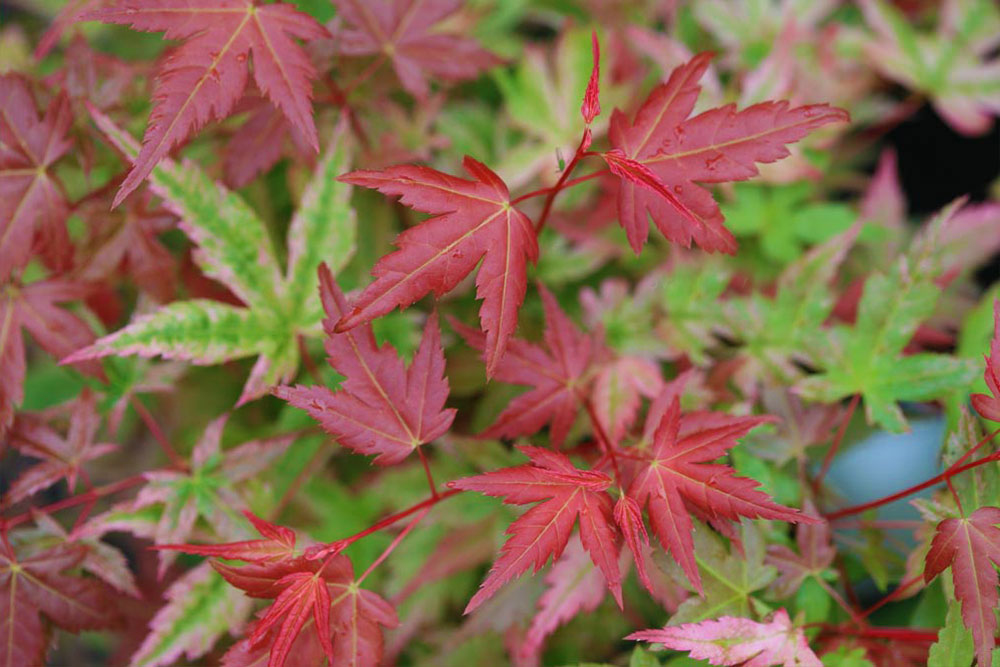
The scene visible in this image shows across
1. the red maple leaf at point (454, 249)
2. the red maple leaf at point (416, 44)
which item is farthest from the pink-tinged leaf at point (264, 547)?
the red maple leaf at point (416, 44)

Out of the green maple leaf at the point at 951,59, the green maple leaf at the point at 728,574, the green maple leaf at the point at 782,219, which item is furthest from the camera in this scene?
the green maple leaf at the point at 951,59

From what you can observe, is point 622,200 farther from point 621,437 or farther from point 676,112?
point 621,437

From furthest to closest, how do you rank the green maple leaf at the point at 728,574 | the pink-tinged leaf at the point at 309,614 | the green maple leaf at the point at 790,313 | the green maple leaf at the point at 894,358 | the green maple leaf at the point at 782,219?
the green maple leaf at the point at 782,219 → the green maple leaf at the point at 790,313 → the green maple leaf at the point at 894,358 → the green maple leaf at the point at 728,574 → the pink-tinged leaf at the point at 309,614

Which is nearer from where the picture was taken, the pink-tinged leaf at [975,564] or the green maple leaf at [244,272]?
the pink-tinged leaf at [975,564]

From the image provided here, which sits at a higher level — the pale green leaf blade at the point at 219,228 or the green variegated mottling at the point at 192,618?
the pale green leaf blade at the point at 219,228

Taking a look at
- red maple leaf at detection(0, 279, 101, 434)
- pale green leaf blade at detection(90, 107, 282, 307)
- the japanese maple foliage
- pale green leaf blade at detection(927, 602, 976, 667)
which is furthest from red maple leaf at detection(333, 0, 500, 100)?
pale green leaf blade at detection(927, 602, 976, 667)

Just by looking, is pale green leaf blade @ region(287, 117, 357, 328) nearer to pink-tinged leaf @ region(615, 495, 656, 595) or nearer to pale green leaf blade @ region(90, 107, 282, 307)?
pale green leaf blade @ region(90, 107, 282, 307)

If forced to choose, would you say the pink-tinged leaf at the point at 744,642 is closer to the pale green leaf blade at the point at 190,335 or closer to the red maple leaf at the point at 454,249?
the red maple leaf at the point at 454,249
